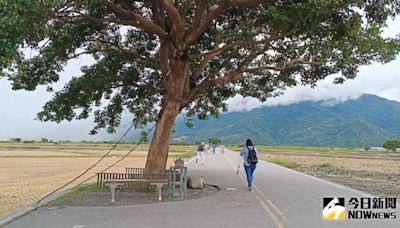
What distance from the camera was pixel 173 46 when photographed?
15.3 m

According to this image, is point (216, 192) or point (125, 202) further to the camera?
point (216, 192)

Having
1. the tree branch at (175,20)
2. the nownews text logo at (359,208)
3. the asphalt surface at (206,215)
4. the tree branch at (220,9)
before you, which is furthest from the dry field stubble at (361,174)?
the tree branch at (175,20)

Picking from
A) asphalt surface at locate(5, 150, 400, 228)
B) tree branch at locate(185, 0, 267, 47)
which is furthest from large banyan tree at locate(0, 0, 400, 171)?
asphalt surface at locate(5, 150, 400, 228)

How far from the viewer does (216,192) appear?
1491 centimetres

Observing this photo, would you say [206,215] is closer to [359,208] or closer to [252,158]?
[359,208]

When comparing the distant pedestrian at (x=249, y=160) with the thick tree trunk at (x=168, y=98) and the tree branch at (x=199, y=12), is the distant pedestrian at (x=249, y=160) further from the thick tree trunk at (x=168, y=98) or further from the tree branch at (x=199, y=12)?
the tree branch at (x=199, y=12)

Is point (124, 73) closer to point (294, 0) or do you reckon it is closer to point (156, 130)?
point (156, 130)

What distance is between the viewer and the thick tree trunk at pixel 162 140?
15.4 meters

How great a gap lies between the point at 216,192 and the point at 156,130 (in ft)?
10.0

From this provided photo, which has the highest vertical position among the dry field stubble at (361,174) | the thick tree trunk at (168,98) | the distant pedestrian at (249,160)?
the thick tree trunk at (168,98)

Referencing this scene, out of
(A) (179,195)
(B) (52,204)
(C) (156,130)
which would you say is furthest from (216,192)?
(B) (52,204)

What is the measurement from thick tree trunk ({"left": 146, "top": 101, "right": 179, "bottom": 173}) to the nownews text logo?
18.2ft

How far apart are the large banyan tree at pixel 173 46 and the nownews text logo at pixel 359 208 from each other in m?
4.28

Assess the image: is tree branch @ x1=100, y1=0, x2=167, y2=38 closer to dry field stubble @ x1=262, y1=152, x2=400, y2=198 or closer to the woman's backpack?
the woman's backpack
